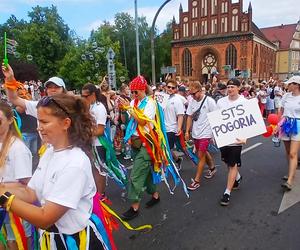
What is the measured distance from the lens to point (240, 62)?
48875 mm

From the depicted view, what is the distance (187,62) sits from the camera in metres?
52.5

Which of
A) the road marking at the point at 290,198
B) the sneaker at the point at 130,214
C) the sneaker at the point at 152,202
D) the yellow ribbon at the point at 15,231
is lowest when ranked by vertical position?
the road marking at the point at 290,198

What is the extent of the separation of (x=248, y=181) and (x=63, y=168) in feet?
14.5

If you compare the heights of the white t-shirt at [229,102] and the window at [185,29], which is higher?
the window at [185,29]

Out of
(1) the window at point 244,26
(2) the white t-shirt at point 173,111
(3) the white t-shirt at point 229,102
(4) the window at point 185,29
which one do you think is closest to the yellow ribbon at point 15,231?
(3) the white t-shirt at point 229,102

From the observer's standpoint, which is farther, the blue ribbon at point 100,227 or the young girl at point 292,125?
the young girl at point 292,125

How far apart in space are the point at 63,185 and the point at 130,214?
8.67 feet

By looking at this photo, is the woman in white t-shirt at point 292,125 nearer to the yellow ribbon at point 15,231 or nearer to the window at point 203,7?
A: the yellow ribbon at point 15,231

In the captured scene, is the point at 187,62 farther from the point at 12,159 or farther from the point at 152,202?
the point at 12,159

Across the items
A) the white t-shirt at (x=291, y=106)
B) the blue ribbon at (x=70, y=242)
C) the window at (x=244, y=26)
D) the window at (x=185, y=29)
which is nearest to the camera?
the blue ribbon at (x=70, y=242)

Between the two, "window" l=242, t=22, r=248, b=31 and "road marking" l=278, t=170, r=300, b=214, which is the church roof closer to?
"window" l=242, t=22, r=248, b=31

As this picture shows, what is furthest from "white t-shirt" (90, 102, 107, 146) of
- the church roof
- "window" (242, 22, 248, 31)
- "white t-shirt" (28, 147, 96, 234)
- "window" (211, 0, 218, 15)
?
the church roof

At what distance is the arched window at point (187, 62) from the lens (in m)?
52.0

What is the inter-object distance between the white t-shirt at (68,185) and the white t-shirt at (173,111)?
166 inches
